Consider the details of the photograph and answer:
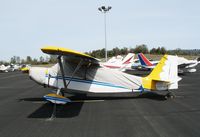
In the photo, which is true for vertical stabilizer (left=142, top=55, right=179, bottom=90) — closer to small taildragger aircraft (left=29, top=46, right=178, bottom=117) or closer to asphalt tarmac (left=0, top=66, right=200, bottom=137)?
small taildragger aircraft (left=29, top=46, right=178, bottom=117)

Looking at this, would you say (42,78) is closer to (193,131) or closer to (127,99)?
(127,99)

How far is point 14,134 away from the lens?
5.77 m

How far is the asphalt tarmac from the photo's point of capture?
577 cm

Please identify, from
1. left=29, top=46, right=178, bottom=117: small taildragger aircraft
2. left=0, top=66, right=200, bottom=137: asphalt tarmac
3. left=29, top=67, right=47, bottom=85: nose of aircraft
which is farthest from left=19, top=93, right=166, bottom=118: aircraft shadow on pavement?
left=29, top=67, right=47, bottom=85: nose of aircraft

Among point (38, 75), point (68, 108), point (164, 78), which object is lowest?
point (68, 108)

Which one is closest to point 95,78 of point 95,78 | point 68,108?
point 95,78

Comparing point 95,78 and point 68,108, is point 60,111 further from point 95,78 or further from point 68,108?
point 95,78

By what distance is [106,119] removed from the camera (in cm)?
706

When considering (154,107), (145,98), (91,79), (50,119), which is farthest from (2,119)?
(145,98)

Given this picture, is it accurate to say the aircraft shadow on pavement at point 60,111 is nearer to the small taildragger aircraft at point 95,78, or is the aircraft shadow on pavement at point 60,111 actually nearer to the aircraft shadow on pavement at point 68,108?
the aircraft shadow on pavement at point 68,108

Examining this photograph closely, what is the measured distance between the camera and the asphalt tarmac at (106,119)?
5.77m

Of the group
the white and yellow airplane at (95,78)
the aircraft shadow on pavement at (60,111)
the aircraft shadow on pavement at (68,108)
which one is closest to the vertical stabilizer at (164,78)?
the white and yellow airplane at (95,78)

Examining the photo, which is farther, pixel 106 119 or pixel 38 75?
pixel 38 75

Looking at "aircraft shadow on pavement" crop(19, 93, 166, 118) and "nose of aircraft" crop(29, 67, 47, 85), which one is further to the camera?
"nose of aircraft" crop(29, 67, 47, 85)
